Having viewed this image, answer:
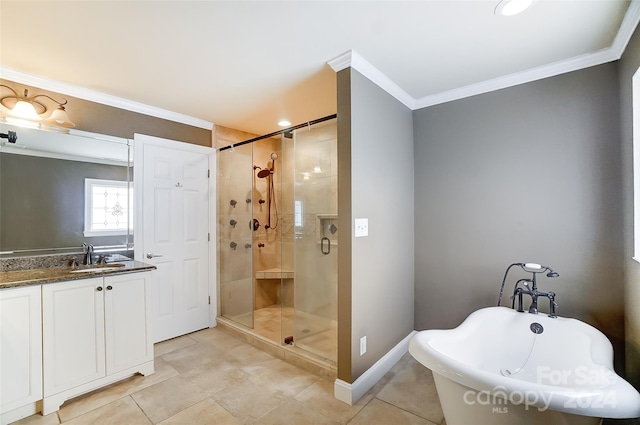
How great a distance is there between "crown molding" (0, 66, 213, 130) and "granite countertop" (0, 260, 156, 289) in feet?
4.95

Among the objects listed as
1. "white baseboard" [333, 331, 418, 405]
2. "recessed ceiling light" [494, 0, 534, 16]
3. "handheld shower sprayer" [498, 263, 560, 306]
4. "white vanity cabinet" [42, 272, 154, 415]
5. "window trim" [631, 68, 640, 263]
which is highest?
"recessed ceiling light" [494, 0, 534, 16]

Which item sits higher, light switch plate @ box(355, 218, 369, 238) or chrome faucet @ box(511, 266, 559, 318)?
light switch plate @ box(355, 218, 369, 238)

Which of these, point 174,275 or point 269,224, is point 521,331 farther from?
point 174,275

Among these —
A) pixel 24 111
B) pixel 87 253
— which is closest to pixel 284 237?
pixel 87 253

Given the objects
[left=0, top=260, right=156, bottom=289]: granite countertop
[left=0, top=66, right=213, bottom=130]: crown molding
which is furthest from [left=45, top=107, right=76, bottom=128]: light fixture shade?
[left=0, top=260, right=156, bottom=289]: granite countertop

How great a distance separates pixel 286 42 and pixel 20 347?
261 centimetres

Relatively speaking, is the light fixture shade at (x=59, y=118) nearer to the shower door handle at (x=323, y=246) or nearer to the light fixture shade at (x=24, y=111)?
the light fixture shade at (x=24, y=111)

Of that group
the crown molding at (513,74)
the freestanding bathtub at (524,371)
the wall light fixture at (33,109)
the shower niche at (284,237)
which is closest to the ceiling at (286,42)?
the crown molding at (513,74)

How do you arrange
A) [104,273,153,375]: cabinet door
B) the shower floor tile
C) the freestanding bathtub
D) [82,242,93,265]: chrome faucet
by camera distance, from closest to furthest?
1. the freestanding bathtub
2. [104,273,153,375]: cabinet door
3. [82,242,93,265]: chrome faucet
4. the shower floor tile

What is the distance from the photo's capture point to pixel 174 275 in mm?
3129

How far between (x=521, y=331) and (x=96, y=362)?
122 inches

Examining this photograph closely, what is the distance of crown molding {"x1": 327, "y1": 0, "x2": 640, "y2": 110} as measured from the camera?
171 centimetres

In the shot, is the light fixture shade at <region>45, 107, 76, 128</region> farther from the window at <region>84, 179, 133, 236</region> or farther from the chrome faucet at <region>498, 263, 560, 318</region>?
the chrome faucet at <region>498, 263, 560, 318</region>

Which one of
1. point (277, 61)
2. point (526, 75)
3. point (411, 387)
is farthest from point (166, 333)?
point (526, 75)
